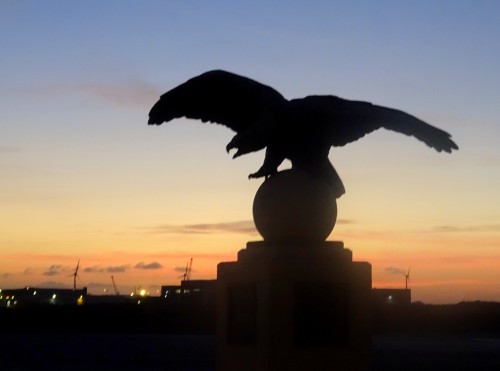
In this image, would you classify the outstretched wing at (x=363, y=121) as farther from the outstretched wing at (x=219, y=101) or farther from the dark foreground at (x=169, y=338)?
the dark foreground at (x=169, y=338)

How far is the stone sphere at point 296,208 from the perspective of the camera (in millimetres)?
12625

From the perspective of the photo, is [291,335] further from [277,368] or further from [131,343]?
[131,343]

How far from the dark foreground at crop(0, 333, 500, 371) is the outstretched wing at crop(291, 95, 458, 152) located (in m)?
14.3

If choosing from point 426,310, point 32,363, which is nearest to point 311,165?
point 32,363

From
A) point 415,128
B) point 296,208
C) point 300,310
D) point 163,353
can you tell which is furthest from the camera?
point 163,353

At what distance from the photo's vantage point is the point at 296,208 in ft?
41.4

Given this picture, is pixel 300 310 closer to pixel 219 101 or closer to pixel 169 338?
pixel 219 101

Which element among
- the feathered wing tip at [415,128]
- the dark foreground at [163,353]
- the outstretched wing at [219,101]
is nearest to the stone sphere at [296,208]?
the outstretched wing at [219,101]

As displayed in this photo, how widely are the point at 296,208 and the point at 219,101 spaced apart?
2.12 m

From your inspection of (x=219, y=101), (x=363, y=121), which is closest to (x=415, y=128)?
(x=363, y=121)

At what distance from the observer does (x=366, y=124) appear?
525 inches

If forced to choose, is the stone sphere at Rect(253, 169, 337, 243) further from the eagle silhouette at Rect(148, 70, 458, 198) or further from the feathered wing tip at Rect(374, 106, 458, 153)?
the feathered wing tip at Rect(374, 106, 458, 153)

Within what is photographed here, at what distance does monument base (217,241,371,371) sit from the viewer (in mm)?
12219

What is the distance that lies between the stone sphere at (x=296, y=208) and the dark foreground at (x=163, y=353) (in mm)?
14282
